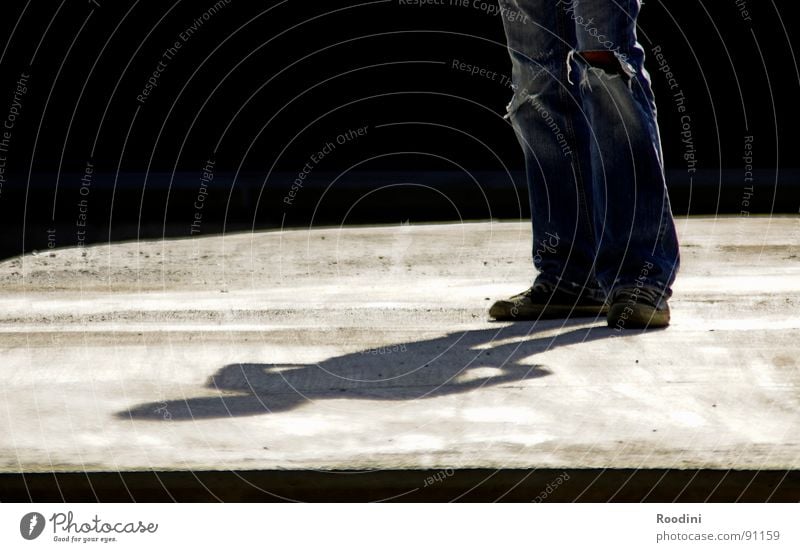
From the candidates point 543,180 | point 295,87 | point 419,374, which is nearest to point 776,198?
point 295,87

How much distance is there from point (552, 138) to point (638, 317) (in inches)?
24.9

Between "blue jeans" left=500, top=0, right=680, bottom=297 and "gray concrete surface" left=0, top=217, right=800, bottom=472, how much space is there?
23cm

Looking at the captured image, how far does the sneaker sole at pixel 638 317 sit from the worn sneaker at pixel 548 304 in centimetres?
25

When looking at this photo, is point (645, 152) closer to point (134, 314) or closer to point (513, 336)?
point (513, 336)

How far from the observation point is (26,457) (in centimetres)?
236

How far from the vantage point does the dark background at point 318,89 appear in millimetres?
8461

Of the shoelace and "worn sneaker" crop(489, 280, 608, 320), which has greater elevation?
the shoelace

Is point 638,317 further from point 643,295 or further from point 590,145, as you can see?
point 590,145

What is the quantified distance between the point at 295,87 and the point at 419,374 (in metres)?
5.91

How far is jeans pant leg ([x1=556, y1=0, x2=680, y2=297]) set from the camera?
3.54 meters
